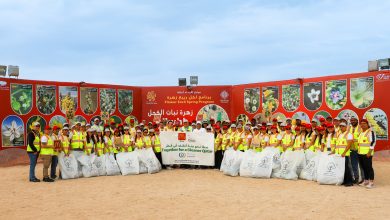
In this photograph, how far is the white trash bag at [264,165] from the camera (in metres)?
9.93

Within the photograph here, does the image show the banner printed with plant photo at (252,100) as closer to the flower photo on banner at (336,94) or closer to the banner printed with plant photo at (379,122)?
the flower photo on banner at (336,94)

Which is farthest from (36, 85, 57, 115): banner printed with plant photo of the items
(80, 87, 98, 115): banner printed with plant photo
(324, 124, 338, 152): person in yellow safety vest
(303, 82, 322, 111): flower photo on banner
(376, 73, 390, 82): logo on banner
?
(376, 73, 390, 82): logo on banner

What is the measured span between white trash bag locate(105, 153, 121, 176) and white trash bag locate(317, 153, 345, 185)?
5.42 metres

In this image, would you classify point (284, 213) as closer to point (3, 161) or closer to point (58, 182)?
point (58, 182)

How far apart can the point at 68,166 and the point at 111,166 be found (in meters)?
1.17

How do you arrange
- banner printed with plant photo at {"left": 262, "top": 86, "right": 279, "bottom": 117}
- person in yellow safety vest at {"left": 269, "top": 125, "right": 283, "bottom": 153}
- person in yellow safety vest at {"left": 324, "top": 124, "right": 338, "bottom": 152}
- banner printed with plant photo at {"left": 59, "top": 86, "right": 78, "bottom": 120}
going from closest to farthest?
person in yellow safety vest at {"left": 324, "top": 124, "right": 338, "bottom": 152} → person in yellow safety vest at {"left": 269, "top": 125, "right": 283, "bottom": 153} → banner printed with plant photo at {"left": 59, "top": 86, "right": 78, "bottom": 120} → banner printed with plant photo at {"left": 262, "top": 86, "right": 279, "bottom": 117}

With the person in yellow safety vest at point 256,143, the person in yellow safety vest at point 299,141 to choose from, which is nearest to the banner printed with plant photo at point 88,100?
the person in yellow safety vest at point 256,143

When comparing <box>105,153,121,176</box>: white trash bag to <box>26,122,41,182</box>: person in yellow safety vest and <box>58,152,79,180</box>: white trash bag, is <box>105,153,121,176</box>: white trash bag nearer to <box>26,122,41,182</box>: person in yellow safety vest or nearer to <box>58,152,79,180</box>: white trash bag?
<box>58,152,79,180</box>: white trash bag

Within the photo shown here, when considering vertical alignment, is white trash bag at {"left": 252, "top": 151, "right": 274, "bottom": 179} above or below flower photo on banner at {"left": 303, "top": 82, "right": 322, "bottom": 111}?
below

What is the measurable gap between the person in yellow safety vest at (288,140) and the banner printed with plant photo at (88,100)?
971 centimetres

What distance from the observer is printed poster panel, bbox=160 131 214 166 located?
12.0 m

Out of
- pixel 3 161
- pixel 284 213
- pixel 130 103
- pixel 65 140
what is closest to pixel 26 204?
pixel 65 140

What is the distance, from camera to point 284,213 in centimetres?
620

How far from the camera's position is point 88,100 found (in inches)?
664
